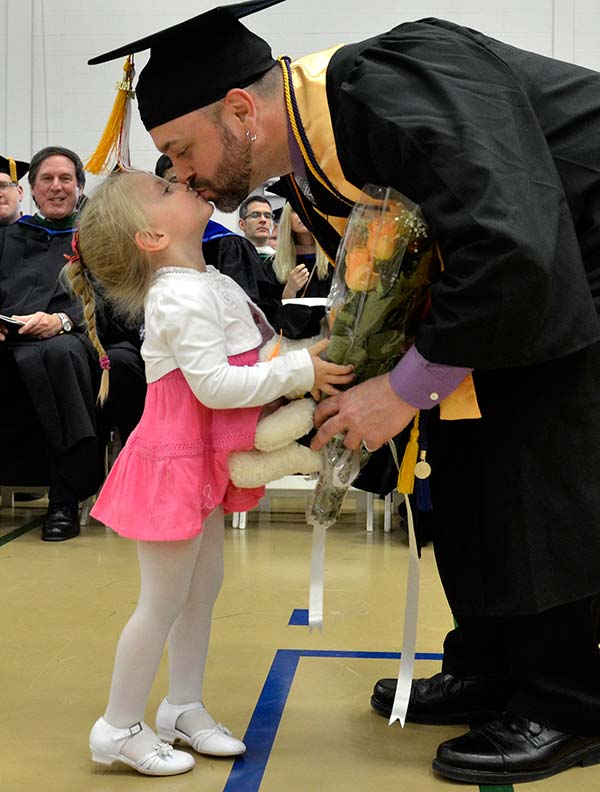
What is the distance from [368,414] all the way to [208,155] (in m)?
0.67

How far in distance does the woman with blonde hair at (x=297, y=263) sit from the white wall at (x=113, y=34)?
276 centimetres

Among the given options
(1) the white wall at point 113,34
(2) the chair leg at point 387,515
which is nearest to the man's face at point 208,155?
(2) the chair leg at point 387,515

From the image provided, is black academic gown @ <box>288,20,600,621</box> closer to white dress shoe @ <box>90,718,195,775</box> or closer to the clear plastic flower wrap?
the clear plastic flower wrap

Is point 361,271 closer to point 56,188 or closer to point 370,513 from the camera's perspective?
point 370,513

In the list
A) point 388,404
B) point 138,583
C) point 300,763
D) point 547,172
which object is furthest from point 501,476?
point 138,583

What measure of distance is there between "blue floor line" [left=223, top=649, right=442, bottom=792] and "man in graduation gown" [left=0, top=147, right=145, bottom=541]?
2185mm

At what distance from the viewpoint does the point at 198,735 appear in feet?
7.68

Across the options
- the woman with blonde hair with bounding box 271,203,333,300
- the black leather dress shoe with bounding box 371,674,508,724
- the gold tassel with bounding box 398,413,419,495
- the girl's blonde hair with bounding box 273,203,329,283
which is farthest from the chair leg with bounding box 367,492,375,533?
the gold tassel with bounding box 398,413,419,495

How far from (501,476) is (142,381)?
3.36m

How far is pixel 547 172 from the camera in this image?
1932 millimetres

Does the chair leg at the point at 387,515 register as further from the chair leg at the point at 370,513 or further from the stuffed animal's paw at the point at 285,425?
the stuffed animal's paw at the point at 285,425

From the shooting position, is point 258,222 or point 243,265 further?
point 258,222

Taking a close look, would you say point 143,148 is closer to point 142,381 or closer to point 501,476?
point 142,381

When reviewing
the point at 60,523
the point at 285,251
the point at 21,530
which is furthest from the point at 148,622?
the point at 285,251
